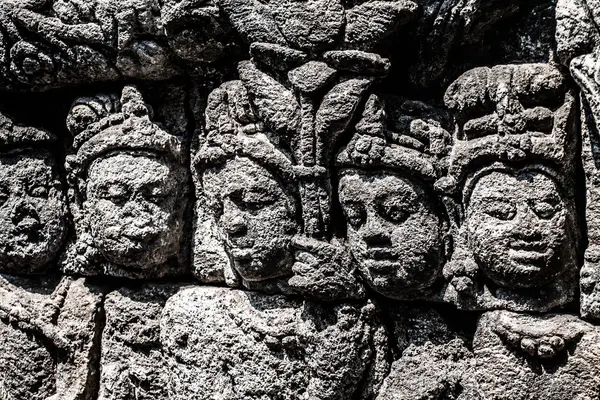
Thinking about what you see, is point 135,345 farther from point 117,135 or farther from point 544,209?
point 544,209

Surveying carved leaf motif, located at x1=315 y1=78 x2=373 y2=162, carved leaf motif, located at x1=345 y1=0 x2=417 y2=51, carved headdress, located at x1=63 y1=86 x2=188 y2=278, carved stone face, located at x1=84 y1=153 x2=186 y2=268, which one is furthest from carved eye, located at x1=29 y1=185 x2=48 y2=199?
carved leaf motif, located at x1=345 y1=0 x2=417 y2=51

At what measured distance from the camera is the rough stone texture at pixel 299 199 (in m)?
2.46

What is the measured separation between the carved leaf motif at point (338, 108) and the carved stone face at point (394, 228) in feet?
0.44

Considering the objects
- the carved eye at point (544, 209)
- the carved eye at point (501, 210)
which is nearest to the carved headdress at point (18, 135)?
the carved eye at point (501, 210)

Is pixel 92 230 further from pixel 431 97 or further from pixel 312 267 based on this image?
pixel 431 97

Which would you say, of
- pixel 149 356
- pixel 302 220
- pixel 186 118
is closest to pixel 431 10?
pixel 302 220

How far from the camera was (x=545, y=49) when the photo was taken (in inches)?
97.7

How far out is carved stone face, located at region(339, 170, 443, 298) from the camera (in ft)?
8.55

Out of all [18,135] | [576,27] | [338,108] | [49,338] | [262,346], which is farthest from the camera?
[49,338]

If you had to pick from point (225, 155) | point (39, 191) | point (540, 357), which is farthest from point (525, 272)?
point (39, 191)

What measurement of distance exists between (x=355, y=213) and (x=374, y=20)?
56cm

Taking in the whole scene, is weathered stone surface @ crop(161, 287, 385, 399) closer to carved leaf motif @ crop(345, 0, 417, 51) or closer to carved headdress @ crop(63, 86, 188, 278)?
carved headdress @ crop(63, 86, 188, 278)

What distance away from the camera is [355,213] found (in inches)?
105

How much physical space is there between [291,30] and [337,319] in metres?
0.88
